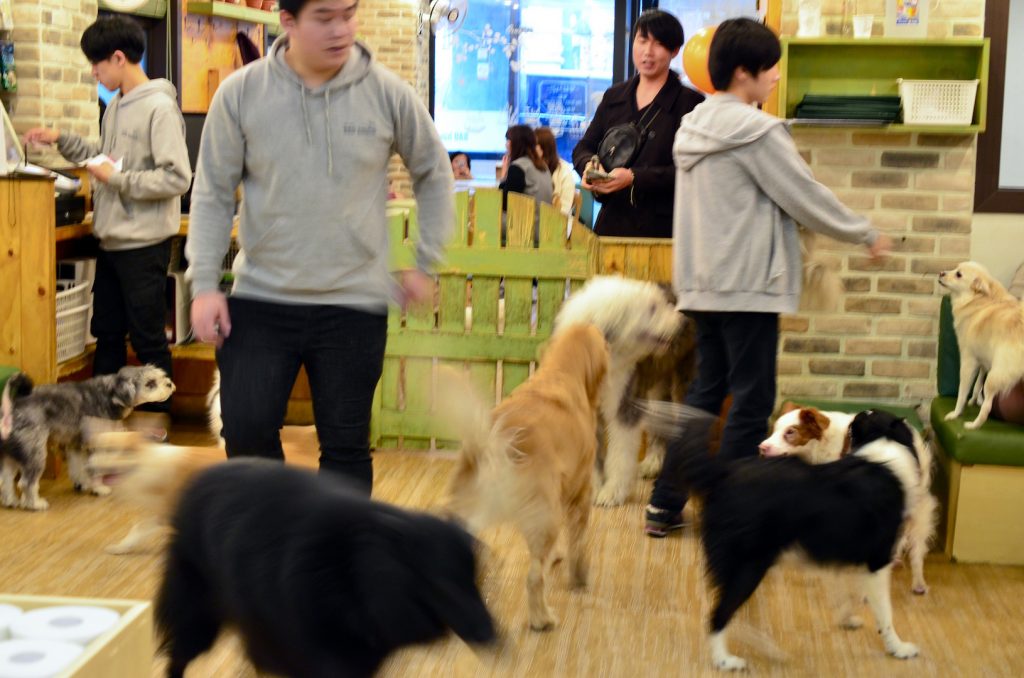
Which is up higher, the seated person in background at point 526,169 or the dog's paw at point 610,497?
the seated person in background at point 526,169

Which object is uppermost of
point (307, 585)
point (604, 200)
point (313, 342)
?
point (604, 200)

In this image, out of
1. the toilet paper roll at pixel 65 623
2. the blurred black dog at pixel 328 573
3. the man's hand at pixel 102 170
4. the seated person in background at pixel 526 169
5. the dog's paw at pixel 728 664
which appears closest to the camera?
the blurred black dog at pixel 328 573

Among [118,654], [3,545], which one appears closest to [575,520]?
[118,654]

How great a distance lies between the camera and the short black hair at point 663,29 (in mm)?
4703

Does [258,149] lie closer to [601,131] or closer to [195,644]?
[195,644]

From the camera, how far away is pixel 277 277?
103 inches

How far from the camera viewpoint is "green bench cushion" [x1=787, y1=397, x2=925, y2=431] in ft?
14.3

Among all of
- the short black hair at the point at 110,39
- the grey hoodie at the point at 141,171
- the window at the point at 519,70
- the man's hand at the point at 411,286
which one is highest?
the window at the point at 519,70

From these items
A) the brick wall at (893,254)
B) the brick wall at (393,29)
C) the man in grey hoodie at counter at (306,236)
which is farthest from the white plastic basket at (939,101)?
the brick wall at (393,29)

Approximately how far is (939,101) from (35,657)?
359cm

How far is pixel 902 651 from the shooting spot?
10.6 ft

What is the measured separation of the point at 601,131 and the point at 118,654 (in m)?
3.28

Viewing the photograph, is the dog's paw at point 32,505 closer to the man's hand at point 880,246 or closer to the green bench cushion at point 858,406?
the green bench cushion at point 858,406

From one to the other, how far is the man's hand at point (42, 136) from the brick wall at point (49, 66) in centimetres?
14
